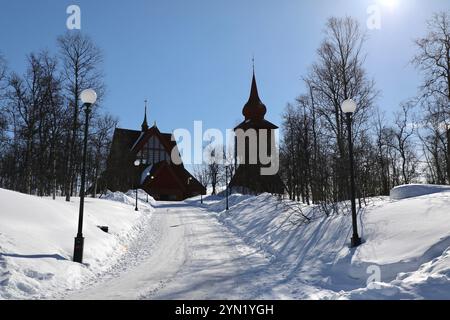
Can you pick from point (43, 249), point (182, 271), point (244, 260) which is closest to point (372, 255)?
point (244, 260)

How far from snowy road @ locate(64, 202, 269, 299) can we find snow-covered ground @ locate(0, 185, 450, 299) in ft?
0.09

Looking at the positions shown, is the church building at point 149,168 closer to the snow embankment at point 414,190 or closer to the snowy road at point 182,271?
the snowy road at point 182,271

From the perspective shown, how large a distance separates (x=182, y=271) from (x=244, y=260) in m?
2.30

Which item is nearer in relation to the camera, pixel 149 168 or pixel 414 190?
pixel 414 190

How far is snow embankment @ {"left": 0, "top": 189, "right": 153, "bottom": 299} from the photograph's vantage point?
7.23 meters

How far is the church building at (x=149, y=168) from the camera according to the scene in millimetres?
51669

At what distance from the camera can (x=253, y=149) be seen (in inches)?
2131

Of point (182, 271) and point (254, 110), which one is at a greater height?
point (254, 110)

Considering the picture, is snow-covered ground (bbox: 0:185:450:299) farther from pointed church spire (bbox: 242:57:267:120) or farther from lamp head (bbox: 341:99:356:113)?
pointed church spire (bbox: 242:57:267:120)

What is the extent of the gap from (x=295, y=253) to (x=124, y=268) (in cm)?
523

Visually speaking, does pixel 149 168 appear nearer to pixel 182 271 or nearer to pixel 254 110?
pixel 254 110

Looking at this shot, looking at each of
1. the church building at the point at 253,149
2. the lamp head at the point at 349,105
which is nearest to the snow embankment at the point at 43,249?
the lamp head at the point at 349,105

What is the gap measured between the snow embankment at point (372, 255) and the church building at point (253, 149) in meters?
32.5

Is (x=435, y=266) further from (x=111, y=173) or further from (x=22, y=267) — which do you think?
(x=111, y=173)
